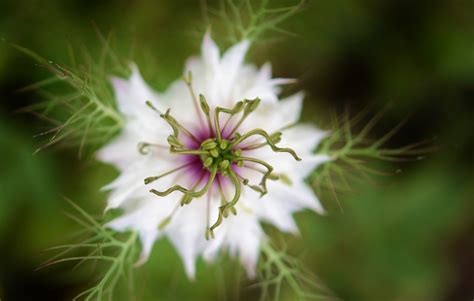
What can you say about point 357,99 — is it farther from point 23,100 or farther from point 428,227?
point 23,100

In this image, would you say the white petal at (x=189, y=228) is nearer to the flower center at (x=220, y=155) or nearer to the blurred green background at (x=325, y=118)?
the flower center at (x=220, y=155)

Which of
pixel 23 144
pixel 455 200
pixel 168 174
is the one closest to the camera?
pixel 168 174

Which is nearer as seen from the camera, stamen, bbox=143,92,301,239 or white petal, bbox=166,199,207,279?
stamen, bbox=143,92,301,239

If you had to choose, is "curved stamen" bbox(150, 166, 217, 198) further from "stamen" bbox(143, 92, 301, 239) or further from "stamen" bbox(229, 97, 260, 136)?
"stamen" bbox(229, 97, 260, 136)

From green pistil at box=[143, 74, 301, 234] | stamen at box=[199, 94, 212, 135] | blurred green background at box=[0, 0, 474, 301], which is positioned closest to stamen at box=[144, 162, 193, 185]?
green pistil at box=[143, 74, 301, 234]

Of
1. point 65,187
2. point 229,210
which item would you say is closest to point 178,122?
point 229,210

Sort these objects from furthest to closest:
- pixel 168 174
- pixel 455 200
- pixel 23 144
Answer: pixel 455 200 < pixel 23 144 < pixel 168 174

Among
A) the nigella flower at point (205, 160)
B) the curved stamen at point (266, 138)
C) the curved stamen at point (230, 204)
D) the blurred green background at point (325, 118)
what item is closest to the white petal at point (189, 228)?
the nigella flower at point (205, 160)
